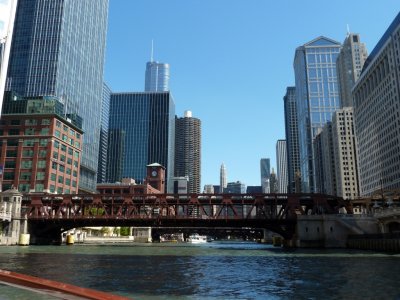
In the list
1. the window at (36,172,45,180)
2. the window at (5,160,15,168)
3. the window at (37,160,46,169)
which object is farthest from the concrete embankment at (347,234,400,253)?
the window at (5,160,15,168)

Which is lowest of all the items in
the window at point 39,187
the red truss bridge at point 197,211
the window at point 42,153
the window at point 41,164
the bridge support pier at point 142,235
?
the bridge support pier at point 142,235

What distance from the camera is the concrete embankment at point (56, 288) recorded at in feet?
38.4

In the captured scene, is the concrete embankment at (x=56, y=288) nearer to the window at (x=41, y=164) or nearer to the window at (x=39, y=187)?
the window at (x=39, y=187)

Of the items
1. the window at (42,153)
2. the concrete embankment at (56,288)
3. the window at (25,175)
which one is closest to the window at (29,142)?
the window at (42,153)

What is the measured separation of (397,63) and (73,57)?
146658 millimetres

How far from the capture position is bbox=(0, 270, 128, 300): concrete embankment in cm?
1171

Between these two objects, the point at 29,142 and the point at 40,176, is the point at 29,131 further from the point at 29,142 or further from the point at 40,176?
the point at 40,176

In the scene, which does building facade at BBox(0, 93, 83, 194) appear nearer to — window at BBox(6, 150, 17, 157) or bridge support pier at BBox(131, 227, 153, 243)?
window at BBox(6, 150, 17, 157)

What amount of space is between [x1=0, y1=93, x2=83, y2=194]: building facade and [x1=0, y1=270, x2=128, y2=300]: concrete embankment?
129380 millimetres

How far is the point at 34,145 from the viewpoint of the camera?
14125 cm

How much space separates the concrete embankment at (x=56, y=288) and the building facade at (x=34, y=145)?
5094 inches

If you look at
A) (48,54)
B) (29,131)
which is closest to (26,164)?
(29,131)

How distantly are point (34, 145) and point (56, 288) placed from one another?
13913 centimetres

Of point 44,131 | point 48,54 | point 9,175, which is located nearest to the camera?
point 9,175
